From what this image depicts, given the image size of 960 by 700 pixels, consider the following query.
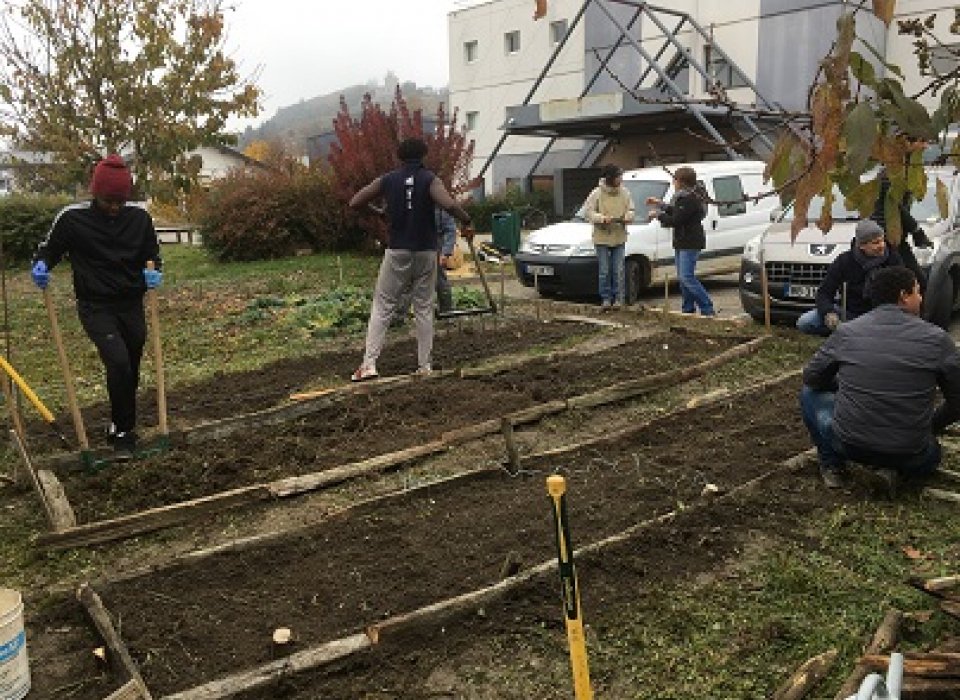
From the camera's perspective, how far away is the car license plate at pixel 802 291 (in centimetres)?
941

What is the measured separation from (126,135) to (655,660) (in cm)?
1155

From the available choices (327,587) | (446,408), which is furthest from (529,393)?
(327,587)

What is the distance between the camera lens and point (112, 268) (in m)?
5.66

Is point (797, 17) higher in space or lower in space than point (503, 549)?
higher

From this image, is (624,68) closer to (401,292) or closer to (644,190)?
(644,190)

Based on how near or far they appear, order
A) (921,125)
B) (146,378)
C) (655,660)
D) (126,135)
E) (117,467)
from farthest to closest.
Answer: (126,135)
(146,378)
(117,467)
(655,660)
(921,125)

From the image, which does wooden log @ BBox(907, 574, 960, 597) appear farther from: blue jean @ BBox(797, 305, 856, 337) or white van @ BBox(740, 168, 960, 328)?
white van @ BBox(740, 168, 960, 328)

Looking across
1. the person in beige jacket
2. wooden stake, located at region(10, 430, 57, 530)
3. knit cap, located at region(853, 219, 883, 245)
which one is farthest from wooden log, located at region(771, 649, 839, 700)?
the person in beige jacket

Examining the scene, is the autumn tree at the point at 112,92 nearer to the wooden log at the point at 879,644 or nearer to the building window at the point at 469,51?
the wooden log at the point at 879,644

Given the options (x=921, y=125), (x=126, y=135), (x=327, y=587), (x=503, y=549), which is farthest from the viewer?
(x=126, y=135)

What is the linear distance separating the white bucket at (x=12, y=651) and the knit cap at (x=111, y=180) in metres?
3.06

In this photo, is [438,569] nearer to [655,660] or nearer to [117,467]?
[655,660]

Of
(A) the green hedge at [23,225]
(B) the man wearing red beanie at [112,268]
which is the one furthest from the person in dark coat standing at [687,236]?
(A) the green hedge at [23,225]

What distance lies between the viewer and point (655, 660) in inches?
131
